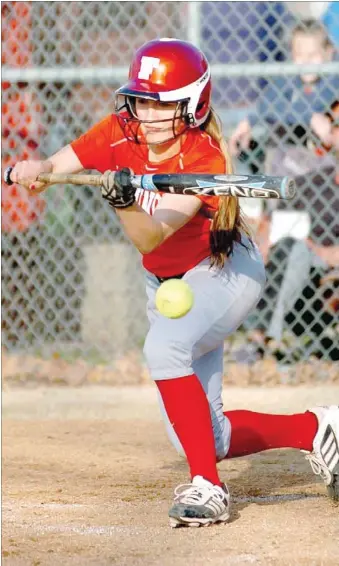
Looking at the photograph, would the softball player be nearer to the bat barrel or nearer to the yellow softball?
the yellow softball

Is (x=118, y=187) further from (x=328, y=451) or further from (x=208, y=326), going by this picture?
(x=328, y=451)

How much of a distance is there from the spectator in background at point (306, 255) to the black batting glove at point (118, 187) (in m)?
3.22

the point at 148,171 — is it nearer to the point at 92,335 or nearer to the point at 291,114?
the point at 291,114

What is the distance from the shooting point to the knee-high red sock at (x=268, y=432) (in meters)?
3.58

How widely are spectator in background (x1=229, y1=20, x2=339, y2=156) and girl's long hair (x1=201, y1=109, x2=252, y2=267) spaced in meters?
2.63

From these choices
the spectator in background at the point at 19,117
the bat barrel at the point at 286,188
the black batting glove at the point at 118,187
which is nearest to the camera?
the bat barrel at the point at 286,188

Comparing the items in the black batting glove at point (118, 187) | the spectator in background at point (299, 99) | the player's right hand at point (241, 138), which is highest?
the black batting glove at point (118, 187)

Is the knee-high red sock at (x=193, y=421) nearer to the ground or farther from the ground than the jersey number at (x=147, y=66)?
nearer to the ground

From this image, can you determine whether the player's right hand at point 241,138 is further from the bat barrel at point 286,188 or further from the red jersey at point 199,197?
the bat barrel at point 286,188

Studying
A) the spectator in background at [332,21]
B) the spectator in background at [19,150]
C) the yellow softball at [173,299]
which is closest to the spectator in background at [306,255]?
the spectator in background at [332,21]

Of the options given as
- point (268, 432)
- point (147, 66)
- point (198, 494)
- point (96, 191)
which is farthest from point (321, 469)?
point (96, 191)

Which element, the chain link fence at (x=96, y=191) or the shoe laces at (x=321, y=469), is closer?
the shoe laces at (x=321, y=469)

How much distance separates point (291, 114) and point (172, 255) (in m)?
2.86

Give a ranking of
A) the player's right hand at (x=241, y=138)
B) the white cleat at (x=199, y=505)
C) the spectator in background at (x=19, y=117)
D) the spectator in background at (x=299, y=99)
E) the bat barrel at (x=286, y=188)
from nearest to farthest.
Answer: the bat barrel at (x=286, y=188) → the white cleat at (x=199, y=505) → the spectator in background at (x=299, y=99) → the player's right hand at (x=241, y=138) → the spectator in background at (x=19, y=117)
